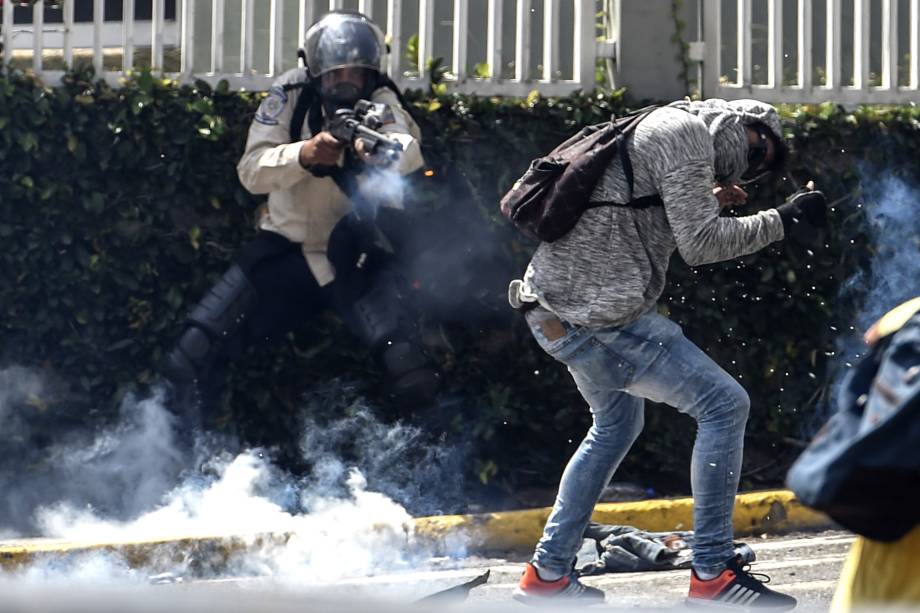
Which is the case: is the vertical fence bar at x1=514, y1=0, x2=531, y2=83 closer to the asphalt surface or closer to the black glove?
the asphalt surface

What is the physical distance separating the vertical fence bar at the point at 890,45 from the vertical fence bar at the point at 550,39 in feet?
5.25

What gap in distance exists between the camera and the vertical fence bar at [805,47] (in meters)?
7.53

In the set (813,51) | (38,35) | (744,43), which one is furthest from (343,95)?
(813,51)

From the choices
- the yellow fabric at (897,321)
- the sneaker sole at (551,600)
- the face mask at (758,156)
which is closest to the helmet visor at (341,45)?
the face mask at (758,156)

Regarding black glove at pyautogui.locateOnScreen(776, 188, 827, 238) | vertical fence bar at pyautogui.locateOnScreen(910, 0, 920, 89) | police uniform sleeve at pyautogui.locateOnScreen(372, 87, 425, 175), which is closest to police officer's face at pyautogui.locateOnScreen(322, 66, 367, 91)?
police uniform sleeve at pyautogui.locateOnScreen(372, 87, 425, 175)

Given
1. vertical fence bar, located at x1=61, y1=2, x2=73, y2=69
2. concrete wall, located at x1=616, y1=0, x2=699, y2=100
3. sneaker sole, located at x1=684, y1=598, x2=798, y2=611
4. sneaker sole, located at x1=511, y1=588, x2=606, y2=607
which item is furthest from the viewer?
concrete wall, located at x1=616, y1=0, x2=699, y2=100

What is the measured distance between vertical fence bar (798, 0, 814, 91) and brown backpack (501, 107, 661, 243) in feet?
9.75

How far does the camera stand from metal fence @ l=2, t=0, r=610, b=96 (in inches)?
278

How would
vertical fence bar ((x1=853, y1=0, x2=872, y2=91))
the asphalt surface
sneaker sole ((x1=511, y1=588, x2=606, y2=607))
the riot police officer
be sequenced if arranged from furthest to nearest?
vertical fence bar ((x1=853, y1=0, x2=872, y2=91)) < the riot police officer < the asphalt surface < sneaker sole ((x1=511, y1=588, x2=606, y2=607))

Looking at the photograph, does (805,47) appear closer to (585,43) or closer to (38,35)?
(585,43)

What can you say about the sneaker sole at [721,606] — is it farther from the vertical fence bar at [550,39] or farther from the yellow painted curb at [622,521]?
the vertical fence bar at [550,39]

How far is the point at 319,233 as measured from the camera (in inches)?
257

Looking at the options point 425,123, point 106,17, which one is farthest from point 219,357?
point 106,17

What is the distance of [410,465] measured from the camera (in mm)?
6770
